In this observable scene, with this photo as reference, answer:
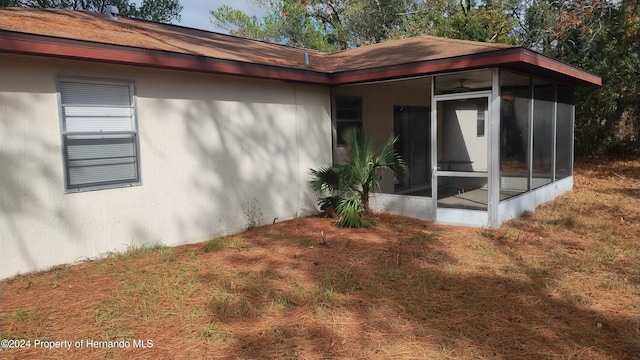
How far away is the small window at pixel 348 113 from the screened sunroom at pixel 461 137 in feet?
0.06

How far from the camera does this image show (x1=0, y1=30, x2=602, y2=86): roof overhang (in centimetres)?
470

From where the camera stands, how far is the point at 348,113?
8.68 metres

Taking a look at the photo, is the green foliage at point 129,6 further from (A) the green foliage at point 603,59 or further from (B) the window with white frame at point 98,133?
(A) the green foliage at point 603,59

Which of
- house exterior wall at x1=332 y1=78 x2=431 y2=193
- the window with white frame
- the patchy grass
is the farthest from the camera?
house exterior wall at x1=332 y1=78 x2=431 y2=193

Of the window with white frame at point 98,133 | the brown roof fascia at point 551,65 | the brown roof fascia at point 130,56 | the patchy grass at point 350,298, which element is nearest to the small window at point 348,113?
the brown roof fascia at point 130,56

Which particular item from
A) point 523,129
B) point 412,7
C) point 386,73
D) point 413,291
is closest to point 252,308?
point 413,291

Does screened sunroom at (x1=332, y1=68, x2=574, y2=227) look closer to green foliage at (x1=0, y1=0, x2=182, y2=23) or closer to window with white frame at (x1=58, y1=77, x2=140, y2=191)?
window with white frame at (x1=58, y1=77, x2=140, y2=191)

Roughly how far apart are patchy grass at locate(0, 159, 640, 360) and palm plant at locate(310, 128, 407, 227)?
0.75 meters

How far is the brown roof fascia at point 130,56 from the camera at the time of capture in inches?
179

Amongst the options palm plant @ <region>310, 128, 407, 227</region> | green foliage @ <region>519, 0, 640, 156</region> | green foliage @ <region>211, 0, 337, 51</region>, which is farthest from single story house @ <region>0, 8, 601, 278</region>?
green foliage @ <region>211, 0, 337, 51</region>

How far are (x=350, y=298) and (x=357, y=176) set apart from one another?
3.37m

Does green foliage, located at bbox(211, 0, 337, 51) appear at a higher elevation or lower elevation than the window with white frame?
higher

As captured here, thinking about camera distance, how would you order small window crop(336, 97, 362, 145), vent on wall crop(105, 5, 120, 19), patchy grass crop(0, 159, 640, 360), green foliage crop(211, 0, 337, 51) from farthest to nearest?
green foliage crop(211, 0, 337, 51), small window crop(336, 97, 362, 145), vent on wall crop(105, 5, 120, 19), patchy grass crop(0, 159, 640, 360)

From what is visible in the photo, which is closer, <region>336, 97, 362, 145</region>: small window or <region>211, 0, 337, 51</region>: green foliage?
<region>336, 97, 362, 145</region>: small window
